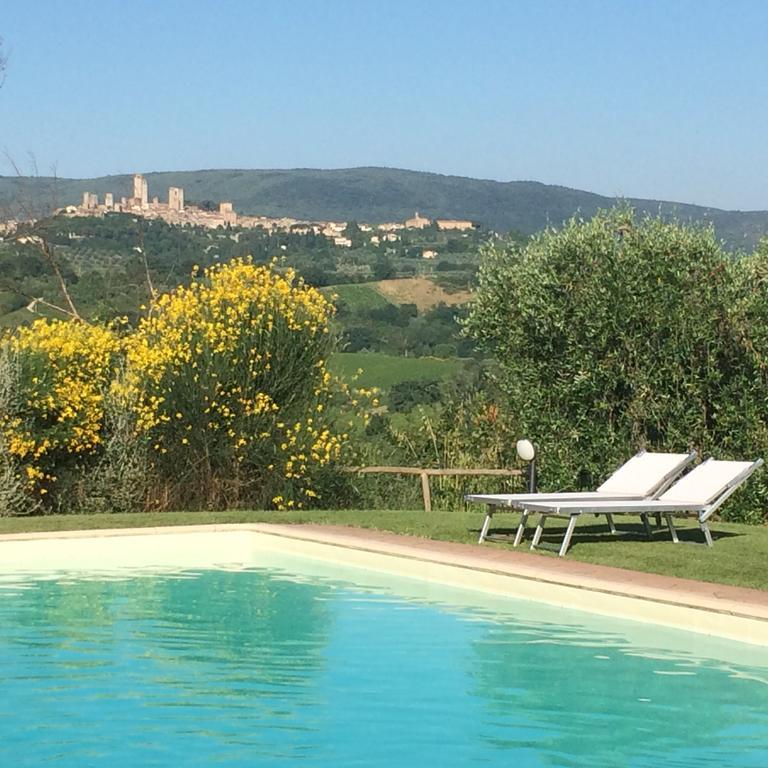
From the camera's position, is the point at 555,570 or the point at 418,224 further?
the point at 418,224

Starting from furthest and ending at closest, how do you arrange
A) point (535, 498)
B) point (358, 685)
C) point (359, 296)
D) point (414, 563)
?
point (359, 296), point (535, 498), point (414, 563), point (358, 685)

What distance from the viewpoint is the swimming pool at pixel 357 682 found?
624cm

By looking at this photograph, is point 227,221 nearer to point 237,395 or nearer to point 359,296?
point 359,296

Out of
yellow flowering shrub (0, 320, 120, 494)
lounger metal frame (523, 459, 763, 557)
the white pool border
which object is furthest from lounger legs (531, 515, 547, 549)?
yellow flowering shrub (0, 320, 120, 494)

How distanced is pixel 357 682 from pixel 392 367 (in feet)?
118

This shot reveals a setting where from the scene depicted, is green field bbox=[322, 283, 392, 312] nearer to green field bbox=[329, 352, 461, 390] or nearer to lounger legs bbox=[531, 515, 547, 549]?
green field bbox=[329, 352, 461, 390]

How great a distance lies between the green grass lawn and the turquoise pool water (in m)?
1.70

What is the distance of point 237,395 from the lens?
50.2 ft

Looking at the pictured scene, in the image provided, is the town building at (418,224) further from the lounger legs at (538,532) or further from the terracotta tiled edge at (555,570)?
the lounger legs at (538,532)

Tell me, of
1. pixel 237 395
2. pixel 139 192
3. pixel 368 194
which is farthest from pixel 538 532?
pixel 368 194

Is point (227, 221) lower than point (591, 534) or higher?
higher

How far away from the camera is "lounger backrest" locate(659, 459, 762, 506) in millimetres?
11438

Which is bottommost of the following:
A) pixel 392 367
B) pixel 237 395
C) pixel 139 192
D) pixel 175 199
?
pixel 392 367

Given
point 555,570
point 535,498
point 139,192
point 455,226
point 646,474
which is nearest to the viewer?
point 555,570
